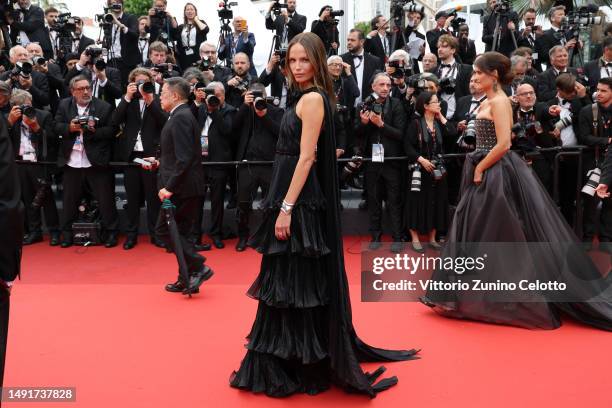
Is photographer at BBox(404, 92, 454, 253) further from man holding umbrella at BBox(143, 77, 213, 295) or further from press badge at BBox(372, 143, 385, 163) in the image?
man holding umbrella at BBox(143, 77, 213, 295)

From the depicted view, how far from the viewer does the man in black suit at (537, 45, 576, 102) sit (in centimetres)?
747

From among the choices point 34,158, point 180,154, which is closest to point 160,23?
point 34,158

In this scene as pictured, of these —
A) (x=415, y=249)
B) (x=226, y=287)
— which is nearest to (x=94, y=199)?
(x=226, y=287)

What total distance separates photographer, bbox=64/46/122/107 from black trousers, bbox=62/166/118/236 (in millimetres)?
927

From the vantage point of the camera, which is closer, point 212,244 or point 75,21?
point 212,244

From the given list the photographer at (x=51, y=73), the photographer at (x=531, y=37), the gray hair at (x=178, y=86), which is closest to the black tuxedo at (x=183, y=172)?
the gray hair at (x=178, y=86)

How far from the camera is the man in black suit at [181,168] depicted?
5441 millimetres

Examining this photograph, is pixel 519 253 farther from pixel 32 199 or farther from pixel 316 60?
pixel 32 199

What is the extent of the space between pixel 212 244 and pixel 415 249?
88.3 inches

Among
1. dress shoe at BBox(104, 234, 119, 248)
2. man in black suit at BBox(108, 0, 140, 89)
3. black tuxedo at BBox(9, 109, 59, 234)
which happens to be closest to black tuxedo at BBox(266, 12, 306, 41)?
man in black suit at BBox(108, 0, 140, 89)

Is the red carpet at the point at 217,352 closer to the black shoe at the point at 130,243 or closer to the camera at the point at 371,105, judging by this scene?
the black shoe at the point at 130,243

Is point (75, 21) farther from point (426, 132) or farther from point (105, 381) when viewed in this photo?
point (105, 381)

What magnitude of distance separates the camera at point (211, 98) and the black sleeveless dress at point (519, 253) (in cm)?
299

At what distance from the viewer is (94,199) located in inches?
305
